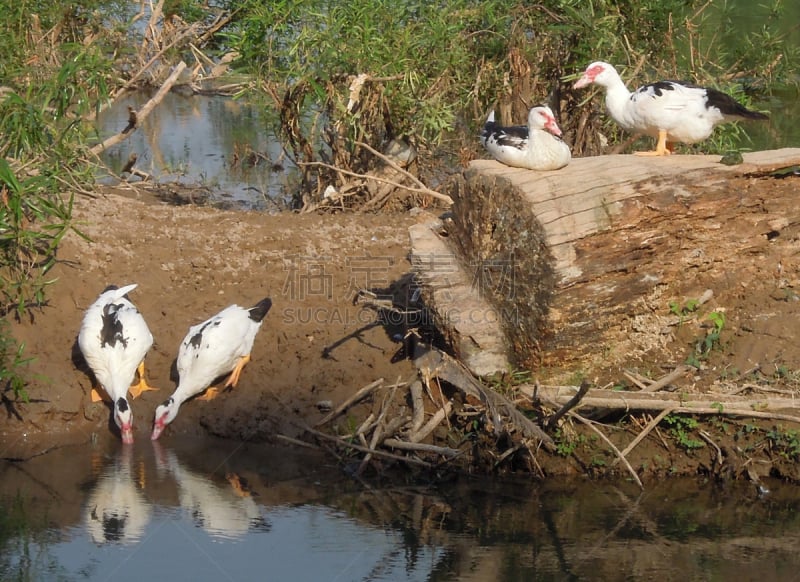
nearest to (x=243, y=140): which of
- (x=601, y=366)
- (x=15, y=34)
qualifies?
(x=15, y=34)

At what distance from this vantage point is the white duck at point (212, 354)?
23.7ft

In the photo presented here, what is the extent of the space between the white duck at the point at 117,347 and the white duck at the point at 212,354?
259 mm

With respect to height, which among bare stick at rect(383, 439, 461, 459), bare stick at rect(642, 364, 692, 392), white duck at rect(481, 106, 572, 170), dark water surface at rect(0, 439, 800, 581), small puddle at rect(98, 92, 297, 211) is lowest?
dark water surface at rect(0, 439, 800, 581)

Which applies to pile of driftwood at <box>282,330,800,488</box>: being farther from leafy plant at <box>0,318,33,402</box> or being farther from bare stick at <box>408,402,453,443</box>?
leafy plant at <box>0,318,33,402</box>

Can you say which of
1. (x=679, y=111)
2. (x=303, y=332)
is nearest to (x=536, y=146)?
(x=679, y=111)

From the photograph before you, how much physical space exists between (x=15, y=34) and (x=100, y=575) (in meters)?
6.26

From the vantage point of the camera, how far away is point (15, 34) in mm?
9758

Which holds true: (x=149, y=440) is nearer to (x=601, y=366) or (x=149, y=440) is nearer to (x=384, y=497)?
(x=384, y=497)

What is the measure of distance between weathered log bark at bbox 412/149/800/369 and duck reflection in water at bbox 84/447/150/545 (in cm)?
224

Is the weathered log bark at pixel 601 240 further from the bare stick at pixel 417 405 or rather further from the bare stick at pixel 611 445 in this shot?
the bare stick at pixel 417 405

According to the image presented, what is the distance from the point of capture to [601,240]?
6035 millimetres

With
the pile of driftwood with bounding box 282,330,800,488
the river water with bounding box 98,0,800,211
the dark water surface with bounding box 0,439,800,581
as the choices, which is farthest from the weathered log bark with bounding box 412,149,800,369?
the river water with bounding box 98,0,800,211

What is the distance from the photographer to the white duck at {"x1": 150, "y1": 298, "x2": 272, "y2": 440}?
723cm

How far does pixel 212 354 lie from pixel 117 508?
1411mm
